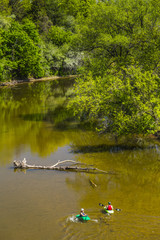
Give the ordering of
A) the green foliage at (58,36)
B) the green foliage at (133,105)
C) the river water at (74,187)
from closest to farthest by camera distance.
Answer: the river water at (74,187) → the green foliage at (133,105) → the green foliage at (58,36)

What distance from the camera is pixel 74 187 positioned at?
19.7 m

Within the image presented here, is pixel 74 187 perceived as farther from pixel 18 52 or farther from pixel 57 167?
pixel 18 52

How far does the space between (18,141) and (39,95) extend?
29.7 metres

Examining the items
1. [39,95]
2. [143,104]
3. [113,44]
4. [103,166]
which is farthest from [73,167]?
[39,95]

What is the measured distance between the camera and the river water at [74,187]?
14906 mm

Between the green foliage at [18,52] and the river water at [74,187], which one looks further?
the green foliage at [18,52]

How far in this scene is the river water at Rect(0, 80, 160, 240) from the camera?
1491 cm

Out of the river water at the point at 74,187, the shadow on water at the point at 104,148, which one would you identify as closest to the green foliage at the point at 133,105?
the shadow on water at the point at 104,148

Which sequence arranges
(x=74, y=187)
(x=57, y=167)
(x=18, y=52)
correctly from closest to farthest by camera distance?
(x=74, y=187), (x=57, y=167), (x=18, y=52)

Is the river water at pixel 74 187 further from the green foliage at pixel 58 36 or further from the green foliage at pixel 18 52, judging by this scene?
the green foliage at pixel 58 36

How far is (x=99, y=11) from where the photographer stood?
1430 inches

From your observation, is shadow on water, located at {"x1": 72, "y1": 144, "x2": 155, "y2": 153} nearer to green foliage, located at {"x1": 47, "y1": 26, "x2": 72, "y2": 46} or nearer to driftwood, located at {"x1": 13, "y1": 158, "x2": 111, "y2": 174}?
driftwood, located at {"x1": 13, "y1": 158, "x2": 111, "y2": 174}

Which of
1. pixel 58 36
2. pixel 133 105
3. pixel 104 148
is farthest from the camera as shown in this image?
pixel 58 36

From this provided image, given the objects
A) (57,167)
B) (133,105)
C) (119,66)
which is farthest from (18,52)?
(57,167)
